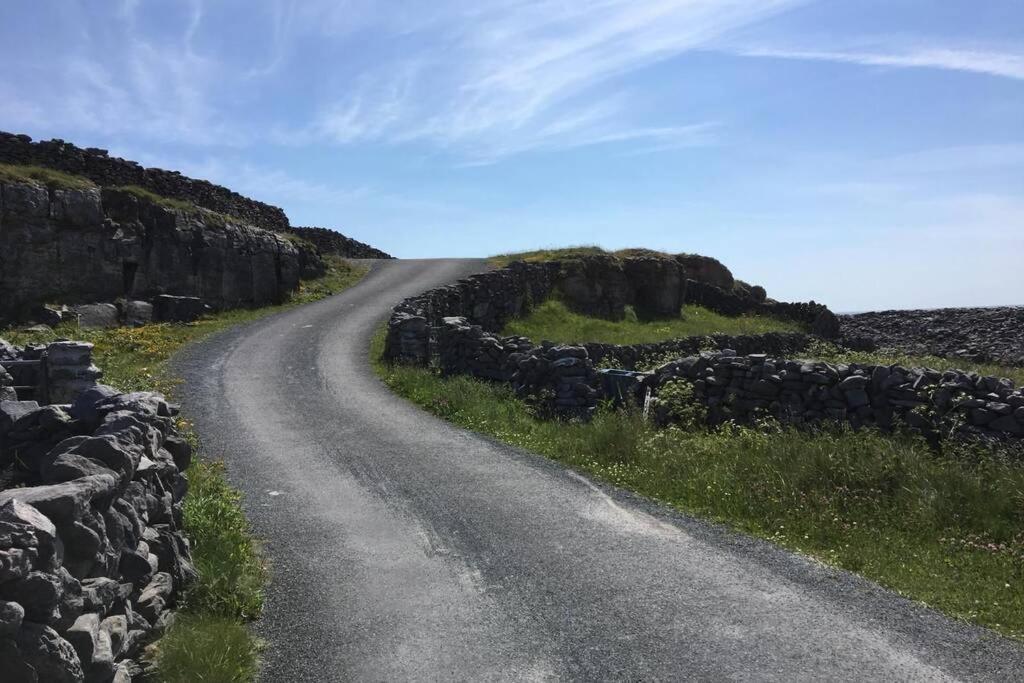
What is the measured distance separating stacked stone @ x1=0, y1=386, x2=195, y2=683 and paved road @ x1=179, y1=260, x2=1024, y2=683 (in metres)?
1.08

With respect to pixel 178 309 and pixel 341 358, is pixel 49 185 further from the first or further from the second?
pixel 341 358

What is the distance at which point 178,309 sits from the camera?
1001 inches

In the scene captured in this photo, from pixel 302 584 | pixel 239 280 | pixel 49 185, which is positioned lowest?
pixel 302 584

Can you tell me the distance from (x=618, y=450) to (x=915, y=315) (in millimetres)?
42183

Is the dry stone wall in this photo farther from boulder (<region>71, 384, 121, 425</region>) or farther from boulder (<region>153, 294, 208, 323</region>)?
boulder (<region>71, 384, 121, 425</region>)

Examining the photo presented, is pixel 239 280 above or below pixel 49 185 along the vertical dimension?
below

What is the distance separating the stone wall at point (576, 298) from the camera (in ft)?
69.2

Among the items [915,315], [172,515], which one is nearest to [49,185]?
[172,515]

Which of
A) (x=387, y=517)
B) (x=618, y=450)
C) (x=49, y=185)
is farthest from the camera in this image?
(x=49, y=185)

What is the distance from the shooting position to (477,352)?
61.0 feet

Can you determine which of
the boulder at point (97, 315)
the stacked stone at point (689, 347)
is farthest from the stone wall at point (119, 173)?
the stacked stone at point (689, 347)

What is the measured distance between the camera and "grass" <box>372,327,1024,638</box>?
299 inches

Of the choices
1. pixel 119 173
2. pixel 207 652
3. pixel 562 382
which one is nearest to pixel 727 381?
pixel 562 382

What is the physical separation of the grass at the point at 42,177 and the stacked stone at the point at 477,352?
14477 millimetres
